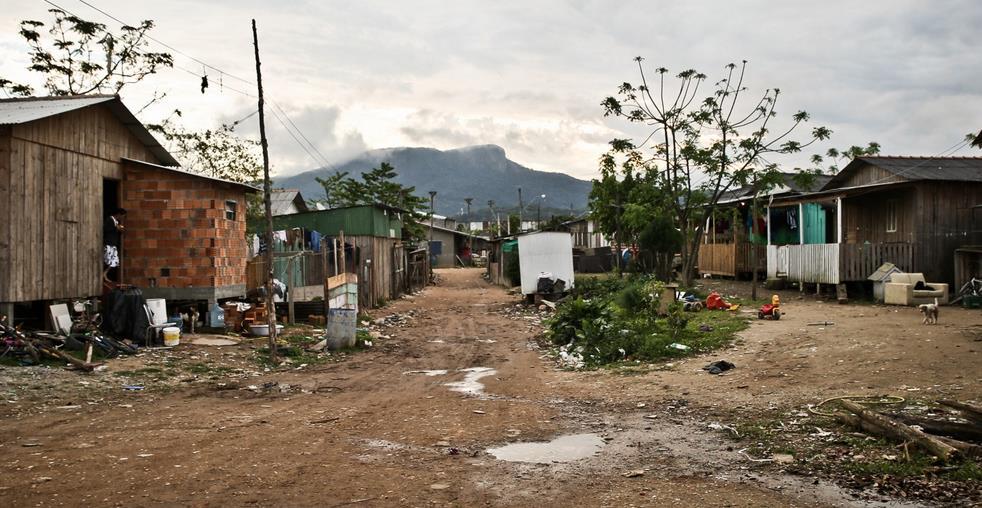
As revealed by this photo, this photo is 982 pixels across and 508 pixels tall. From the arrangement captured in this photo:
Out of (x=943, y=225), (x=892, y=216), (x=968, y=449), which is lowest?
(x=968, y=449)

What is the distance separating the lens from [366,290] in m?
24.4

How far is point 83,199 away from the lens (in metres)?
14.4

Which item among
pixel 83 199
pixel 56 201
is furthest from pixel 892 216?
pixel 56 201

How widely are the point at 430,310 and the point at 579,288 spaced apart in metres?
5.21

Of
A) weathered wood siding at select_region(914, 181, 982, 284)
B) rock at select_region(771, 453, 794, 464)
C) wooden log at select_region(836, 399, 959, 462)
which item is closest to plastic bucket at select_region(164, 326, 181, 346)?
rock at select_region(771, 453, 794, 464)

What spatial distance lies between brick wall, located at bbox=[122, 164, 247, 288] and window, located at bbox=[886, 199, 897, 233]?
62.3ft

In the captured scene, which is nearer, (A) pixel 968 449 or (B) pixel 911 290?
(A) pixel 968 449

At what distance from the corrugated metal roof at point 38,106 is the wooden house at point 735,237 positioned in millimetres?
20237

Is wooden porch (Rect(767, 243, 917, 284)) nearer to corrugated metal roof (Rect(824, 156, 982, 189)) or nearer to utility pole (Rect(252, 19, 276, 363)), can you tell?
corrugated metal roof (Rect(824, 156, 982, 189))

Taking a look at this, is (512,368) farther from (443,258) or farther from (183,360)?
(443,258)

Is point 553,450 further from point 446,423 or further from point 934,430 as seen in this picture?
point 934,430

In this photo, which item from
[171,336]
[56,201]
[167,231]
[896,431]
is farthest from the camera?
[167,231]

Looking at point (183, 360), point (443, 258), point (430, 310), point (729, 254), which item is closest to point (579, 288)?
point (430, 310)

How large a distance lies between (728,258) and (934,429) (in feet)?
78.2
